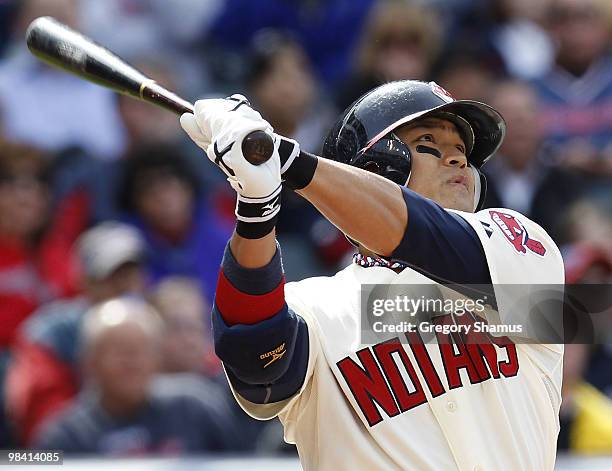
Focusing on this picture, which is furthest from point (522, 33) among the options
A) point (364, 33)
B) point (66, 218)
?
point (66, 218)

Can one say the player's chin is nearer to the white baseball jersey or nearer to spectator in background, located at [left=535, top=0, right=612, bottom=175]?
the white baseball jersey

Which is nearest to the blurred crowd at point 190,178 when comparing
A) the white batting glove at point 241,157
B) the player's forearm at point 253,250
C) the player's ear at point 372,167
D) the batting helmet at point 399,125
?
the batting helmet at point 399,125

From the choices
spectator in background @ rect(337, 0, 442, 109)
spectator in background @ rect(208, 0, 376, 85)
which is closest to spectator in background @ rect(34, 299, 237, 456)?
spectator in background @ rect(337, 0, 442, 109)

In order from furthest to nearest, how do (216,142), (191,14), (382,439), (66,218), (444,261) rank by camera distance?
(191,14) < (66,218) < (382,439) < (444,261) < (216,142)

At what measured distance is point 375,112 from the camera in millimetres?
3119

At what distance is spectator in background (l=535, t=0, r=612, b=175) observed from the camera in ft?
22.8

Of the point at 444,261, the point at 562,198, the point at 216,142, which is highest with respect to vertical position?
the point at 216,142

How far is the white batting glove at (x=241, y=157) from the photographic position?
2.38 meters

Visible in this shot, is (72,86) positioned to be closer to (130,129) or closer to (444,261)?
(130,129)

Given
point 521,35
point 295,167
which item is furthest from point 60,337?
point 521,35

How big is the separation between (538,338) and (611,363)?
10.2 ft

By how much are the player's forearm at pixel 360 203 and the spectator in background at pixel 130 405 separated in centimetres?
300

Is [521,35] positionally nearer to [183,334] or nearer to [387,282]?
[183,334]

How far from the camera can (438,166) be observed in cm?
308
